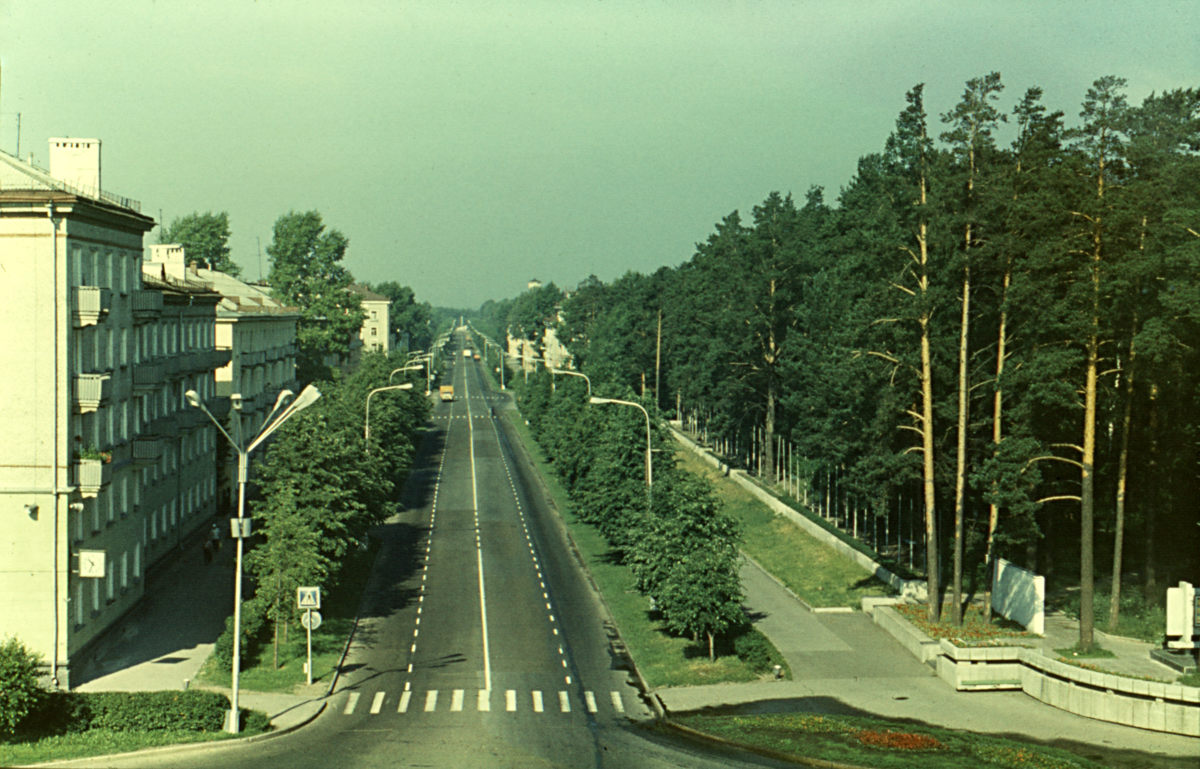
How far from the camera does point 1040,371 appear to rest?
37.5m

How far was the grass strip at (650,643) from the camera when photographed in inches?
1551

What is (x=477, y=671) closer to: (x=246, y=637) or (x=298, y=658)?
(x=298, y=658)

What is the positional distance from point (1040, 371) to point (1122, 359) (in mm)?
4618

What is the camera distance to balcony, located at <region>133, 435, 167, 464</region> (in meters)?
47.8

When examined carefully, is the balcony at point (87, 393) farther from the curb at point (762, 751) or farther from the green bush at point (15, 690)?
the curb at point (762, 751)

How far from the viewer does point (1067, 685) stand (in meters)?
35.0

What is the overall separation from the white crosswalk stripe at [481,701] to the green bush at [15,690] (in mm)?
8738

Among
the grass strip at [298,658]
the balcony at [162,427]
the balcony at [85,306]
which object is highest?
the balcony at [85,306]

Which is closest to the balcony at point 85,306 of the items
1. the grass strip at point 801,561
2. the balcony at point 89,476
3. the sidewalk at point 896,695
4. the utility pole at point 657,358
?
the balcony at point 89,476

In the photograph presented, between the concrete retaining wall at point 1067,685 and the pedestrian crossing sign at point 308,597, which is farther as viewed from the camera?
the pedestrian crossing sign at point 308,597

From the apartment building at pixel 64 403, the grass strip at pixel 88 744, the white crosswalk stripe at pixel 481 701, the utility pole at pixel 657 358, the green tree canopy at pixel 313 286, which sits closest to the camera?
the grass strip at pixel 88 744

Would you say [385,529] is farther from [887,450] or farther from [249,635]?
[887,450]

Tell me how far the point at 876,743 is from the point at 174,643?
26.8 meters

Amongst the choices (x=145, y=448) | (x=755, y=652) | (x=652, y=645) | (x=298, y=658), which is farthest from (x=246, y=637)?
(x=755, y=652)
